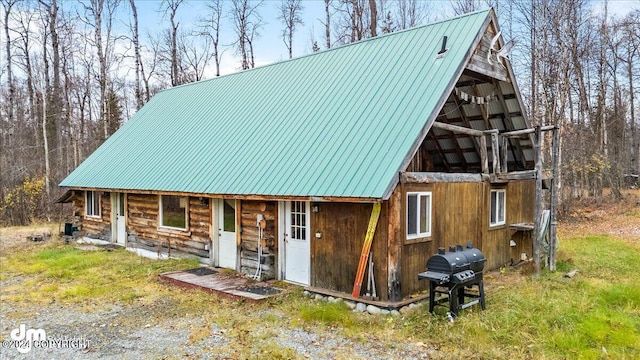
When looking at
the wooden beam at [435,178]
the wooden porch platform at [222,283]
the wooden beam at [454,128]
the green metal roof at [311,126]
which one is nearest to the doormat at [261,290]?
the wooden porch platform at [222,283]

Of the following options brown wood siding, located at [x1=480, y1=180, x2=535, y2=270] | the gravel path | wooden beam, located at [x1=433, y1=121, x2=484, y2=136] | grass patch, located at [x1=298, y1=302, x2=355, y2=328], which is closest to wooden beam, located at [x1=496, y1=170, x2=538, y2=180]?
brown wood siding, located at [x1=480, y1=180, x2=535, y2=270]

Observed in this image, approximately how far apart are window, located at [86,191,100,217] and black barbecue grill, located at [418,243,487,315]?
1250 cm

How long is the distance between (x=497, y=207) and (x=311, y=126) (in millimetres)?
4960

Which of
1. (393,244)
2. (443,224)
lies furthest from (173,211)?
(443,224)

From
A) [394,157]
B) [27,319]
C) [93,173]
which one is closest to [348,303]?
[394,157]

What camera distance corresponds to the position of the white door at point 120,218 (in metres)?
14.7

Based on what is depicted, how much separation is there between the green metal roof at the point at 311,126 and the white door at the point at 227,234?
76 centimetres

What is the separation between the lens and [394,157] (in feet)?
26.2

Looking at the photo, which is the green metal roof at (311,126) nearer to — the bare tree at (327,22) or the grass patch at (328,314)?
the grass patch at (328,314)

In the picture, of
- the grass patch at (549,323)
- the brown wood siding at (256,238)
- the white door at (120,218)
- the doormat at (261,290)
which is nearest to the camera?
the grass patch at (549,323)

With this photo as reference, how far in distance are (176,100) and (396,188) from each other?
38.2 ft

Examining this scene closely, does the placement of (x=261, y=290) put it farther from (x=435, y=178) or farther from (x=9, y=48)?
(x=9, y=48)

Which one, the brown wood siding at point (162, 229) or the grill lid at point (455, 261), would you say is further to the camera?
the brown wood siding at point (162, 229)

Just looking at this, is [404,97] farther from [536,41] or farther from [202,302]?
[536,41]
